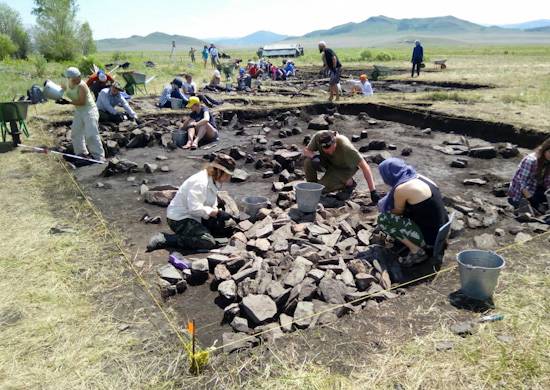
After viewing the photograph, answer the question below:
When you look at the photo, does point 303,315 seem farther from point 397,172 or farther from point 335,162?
point 335,162

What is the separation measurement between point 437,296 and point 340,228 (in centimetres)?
179

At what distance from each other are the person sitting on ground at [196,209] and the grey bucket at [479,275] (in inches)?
108

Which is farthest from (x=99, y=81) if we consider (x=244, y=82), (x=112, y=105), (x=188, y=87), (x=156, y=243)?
(x=156, y=243)

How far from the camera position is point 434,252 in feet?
15.3

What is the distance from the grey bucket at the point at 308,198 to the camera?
19.7 ft

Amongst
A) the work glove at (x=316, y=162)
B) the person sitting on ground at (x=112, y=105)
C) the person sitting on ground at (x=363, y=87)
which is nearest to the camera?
the work glove at (x=316, y=162)

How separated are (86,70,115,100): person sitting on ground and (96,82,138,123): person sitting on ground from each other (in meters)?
0.52

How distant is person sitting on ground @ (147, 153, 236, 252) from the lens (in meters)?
5.15

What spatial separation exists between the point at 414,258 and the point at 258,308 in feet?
6.34

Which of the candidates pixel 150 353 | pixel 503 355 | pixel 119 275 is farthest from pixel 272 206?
pixel 503 355

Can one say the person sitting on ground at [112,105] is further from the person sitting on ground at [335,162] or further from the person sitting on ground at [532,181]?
the person sitting on ground at [532,181]

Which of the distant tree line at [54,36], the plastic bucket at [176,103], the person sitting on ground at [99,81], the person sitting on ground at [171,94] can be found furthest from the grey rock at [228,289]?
the distant tree line at [54,36]

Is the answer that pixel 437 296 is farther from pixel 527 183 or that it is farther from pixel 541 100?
pixel 541 100

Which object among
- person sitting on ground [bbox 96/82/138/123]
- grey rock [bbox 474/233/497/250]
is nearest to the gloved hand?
grey rock [bbox 474/233/497/250]
